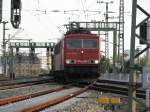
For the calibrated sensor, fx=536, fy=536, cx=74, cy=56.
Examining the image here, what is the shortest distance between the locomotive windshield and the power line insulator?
433 cm

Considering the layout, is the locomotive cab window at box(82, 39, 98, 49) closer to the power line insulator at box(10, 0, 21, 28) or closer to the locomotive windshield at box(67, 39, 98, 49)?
the locomotive windshield at box(67, 39, 98, 49)

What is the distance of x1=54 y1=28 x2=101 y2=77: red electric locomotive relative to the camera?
115 feet

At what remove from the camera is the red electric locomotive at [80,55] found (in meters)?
35.2

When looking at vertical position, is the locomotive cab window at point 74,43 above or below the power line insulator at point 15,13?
below

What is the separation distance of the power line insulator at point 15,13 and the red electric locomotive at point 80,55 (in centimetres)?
386

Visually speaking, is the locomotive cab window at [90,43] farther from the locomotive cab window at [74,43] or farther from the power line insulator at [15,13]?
the power line insulator at [15,13]

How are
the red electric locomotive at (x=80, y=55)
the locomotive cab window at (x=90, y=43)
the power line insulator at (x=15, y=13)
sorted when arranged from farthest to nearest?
the power line insulator at (x=15, y=13), the locomotive cab window at (x=90, y=43), the red electric locomotive at (x=80, y=55)

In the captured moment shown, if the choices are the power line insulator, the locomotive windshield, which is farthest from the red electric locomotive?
the power line insulator

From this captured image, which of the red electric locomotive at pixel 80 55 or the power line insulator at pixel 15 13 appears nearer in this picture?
the red electric locomotive at pixel 80 55

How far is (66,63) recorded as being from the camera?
35.3m

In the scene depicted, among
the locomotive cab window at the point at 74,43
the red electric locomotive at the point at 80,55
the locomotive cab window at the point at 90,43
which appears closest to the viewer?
the red electric locomotive at the point at 80,55

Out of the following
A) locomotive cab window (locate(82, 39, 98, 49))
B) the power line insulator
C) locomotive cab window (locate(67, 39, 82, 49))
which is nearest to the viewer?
Answer: locomotive cab window (locate(82, 39, 98, 49))

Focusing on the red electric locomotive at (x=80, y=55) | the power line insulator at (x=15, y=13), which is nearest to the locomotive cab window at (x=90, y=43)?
the red electric locomotive at (x=80, y=55)

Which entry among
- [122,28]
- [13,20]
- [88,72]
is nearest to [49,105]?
[88,72]
